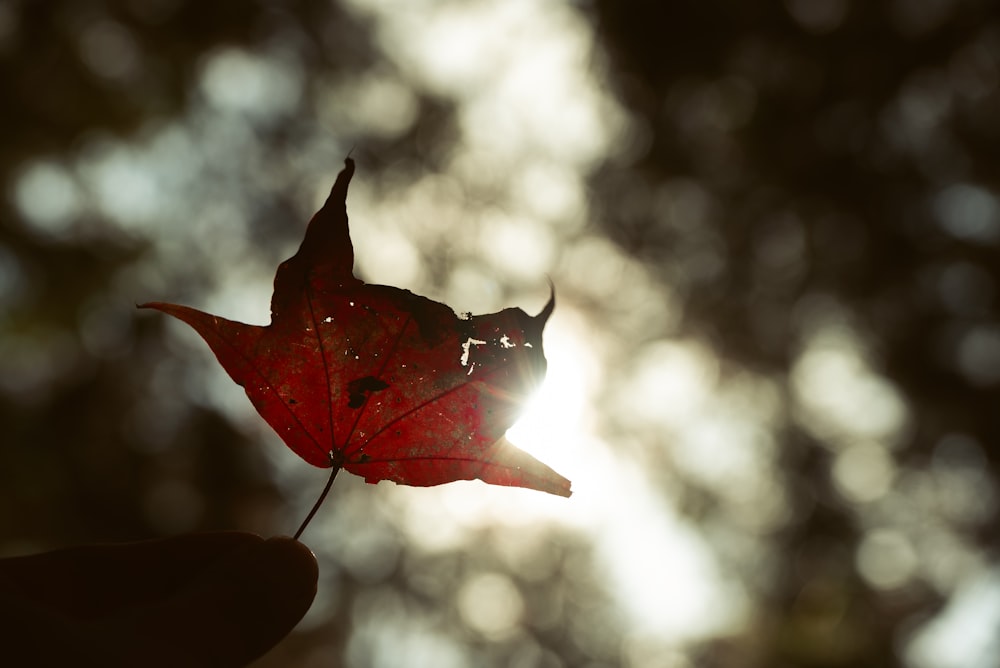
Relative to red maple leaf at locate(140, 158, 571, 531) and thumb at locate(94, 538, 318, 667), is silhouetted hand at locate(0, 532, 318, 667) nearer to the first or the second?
thumb at locate(94, 538, 318, 667)

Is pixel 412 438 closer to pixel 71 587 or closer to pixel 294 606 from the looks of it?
pixel 294 606

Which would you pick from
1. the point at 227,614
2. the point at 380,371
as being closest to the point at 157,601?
the point at 227,614

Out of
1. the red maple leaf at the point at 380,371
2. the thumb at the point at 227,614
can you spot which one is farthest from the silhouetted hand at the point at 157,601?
the red maple leaf at the point at 380,371

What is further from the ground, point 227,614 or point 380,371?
point 380,371

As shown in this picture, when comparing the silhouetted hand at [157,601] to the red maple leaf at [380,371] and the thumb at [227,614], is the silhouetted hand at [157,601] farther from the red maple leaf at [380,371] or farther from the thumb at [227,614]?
the red maple leaf at [380,371]

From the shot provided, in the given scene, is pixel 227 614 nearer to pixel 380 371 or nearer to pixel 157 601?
pixel 157 601

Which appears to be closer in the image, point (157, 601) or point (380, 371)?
point (157, 601)

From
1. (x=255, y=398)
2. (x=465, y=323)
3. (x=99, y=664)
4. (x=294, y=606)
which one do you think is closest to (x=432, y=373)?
(x=465, y=323)
